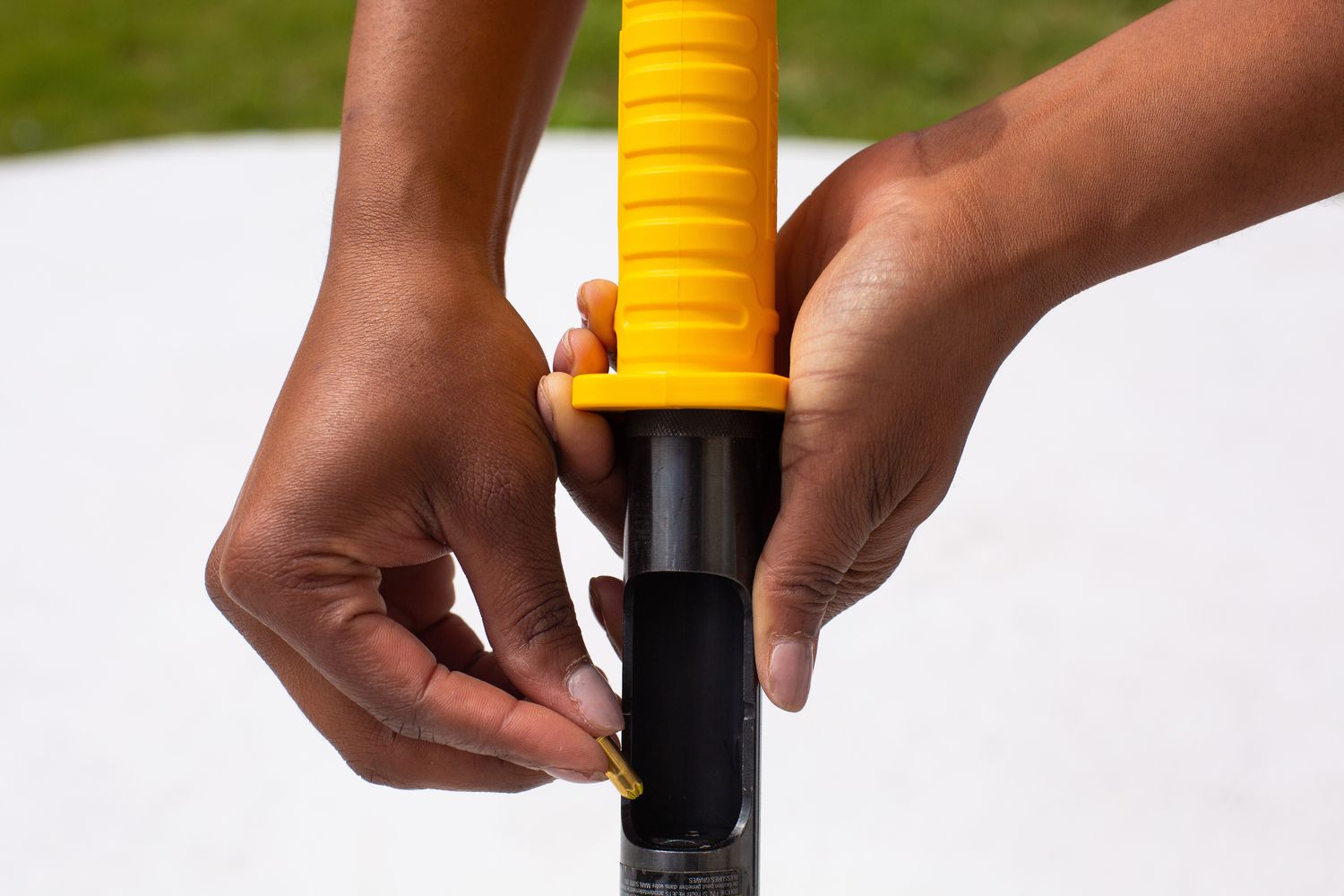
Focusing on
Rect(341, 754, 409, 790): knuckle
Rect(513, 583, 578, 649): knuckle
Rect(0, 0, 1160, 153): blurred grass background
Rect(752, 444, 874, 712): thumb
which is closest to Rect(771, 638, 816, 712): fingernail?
Rect(752, 444, 874, 712): thumb

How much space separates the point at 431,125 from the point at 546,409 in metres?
0.18

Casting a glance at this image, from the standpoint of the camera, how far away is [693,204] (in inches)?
23.4

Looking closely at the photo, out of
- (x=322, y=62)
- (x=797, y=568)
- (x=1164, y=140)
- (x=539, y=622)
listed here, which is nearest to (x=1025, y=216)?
(x=1164, y=140)

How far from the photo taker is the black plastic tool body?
0.60 m

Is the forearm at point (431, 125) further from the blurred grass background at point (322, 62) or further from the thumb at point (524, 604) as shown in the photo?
the blurred grass background at point (322, 62)

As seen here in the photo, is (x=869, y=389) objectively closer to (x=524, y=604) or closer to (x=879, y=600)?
(x=524, y=604)

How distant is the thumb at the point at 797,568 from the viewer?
62 cm

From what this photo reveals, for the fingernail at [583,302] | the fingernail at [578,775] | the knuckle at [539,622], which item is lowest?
the fingernail at [578,775]

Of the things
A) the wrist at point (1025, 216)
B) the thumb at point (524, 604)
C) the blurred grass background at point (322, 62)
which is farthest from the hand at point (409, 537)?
the blurred grass background at point (322, 62)

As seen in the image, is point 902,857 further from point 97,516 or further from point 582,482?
point 97,516

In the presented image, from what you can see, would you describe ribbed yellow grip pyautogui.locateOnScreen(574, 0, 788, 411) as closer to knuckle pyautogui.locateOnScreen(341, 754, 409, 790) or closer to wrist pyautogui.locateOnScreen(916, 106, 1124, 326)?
wrist pyautogui.locateOnScreen(916, 106, 1124, 326)

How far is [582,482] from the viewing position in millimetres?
683

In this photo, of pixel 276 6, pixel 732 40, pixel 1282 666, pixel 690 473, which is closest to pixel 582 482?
pixel 690 473

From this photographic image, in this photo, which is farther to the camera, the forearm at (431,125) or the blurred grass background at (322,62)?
the blurred grass background at (322,62)
